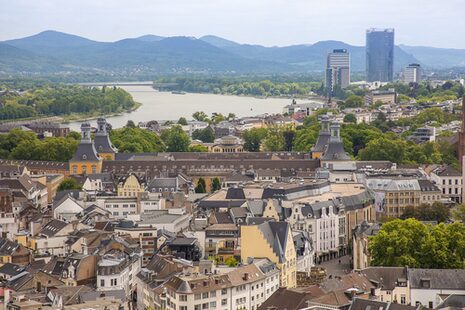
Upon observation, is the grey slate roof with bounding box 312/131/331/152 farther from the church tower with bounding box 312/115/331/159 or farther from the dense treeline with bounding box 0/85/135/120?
the dense treeline with bounding box 0/85/135/120

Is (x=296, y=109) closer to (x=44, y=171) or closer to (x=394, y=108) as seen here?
(x=394, y=108)

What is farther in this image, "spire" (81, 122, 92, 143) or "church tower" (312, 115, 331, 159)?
"church tower" (312, 115, 331, 159)

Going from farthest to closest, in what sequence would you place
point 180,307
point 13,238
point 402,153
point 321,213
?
point 402,153 < point 321,213 < point 13,238 < point 180,307

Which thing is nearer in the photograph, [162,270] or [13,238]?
[162,270]

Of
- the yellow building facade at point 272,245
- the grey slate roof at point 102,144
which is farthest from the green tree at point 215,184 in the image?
the yellow building facade at point 272,245

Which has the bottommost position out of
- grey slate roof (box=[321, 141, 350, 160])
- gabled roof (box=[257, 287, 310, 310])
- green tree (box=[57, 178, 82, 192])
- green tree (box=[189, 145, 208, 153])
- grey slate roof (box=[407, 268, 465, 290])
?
green tree (box=[189, 145, 208, 153])

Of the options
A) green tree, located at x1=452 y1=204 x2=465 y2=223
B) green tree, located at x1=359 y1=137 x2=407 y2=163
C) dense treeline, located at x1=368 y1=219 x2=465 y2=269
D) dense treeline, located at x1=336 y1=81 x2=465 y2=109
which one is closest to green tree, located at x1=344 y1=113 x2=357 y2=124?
dense treeline, located at x1=336 y1=81 x2=465 y2=109

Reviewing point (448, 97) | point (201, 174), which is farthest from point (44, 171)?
point (448, 97)
